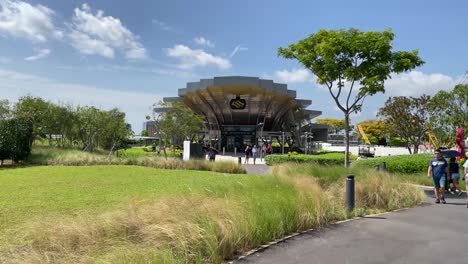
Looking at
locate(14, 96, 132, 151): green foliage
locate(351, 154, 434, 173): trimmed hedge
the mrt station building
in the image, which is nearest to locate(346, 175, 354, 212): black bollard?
locate(351, 154, 434, 173): trimmed hedge

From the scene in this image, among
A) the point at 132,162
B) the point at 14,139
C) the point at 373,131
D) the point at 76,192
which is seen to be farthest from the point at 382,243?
the point at 373,131

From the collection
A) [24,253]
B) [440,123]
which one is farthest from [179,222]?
[440,123]

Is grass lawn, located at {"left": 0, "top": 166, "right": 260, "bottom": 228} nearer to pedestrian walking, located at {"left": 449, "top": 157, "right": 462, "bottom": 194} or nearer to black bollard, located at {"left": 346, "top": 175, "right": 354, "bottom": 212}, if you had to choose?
black bollard, located at {"left": 346, "top": 175, "right": 354, "bottom": 212}

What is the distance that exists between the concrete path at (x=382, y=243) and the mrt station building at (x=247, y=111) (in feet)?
132

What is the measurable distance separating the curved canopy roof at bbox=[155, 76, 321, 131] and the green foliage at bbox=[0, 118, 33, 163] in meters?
27.6

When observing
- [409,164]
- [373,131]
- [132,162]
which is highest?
[373,131]

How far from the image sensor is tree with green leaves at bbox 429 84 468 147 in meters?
24.9

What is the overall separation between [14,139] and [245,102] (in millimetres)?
36296

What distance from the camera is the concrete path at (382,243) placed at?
5355 mm

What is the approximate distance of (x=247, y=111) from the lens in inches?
2279

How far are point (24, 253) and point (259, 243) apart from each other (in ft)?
10.7

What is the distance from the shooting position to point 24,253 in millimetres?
4266

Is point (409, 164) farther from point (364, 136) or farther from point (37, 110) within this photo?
point (364, 136)

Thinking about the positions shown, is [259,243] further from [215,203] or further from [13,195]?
[13,195]
